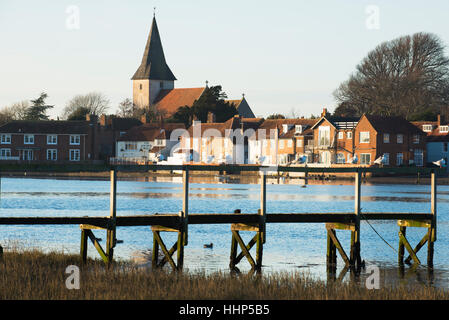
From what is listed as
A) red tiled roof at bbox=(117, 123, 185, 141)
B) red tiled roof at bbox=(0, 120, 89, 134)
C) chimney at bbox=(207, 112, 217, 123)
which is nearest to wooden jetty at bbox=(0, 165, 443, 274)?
chimney at bbox=(207, 112, 217, 123)

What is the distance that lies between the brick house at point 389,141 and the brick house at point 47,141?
49.7m

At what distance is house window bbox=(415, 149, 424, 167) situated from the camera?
104750mm

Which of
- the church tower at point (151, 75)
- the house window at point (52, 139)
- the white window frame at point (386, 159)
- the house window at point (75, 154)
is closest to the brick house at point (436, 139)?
the white window frame at point (386, 159)

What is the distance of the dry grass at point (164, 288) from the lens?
52.2 feet

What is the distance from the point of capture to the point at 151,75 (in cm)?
19175

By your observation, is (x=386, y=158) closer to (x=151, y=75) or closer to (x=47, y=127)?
(x=47, y=127)

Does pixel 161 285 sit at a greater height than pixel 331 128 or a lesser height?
lesser

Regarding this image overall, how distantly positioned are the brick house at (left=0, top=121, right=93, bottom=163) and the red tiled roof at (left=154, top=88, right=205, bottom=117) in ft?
144

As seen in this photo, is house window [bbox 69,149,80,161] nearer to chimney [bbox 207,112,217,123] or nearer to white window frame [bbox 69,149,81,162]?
white window frame [bbox 69,149,81,162]

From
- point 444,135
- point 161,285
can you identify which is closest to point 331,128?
point 444,135
